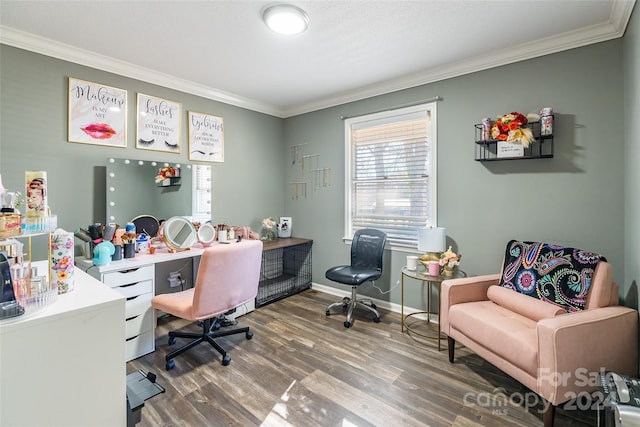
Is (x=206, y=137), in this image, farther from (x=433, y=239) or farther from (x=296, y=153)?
(x=433, y=239)

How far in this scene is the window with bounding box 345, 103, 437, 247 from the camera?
311cm

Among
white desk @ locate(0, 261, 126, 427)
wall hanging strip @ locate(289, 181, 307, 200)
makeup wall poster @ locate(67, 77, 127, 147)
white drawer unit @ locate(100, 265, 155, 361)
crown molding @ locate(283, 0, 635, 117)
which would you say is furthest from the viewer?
wall hanging strip @ locate(289, 181, 307, 200)

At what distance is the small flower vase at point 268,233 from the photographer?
4066mm

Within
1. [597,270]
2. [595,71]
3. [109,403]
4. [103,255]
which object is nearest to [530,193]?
[597,270]

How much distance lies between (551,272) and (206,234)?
9.97 feet

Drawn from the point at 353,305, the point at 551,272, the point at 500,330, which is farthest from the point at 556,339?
the point at 353,305

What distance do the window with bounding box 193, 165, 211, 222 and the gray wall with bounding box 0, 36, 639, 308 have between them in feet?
0.77

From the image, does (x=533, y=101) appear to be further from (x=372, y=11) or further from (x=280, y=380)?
(x=280, y=380)

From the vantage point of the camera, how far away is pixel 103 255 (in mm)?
2236

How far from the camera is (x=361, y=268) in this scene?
10.8 feet

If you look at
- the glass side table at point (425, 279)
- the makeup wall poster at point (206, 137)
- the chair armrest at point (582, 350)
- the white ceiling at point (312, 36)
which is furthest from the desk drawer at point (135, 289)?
the chair armrest at point (582, 350)

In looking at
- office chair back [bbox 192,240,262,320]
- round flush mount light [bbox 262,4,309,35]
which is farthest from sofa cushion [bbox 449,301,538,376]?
round flush mount light [bbox 262,4,309,35]

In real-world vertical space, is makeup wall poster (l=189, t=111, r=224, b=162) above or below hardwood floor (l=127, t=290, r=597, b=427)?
above

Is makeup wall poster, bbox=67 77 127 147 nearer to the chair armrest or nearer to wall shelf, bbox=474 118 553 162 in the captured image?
wall shelf, bbox=474 118 553 162
